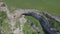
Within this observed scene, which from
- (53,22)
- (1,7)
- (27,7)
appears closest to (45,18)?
(53,22)

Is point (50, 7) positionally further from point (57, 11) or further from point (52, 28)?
point (52, 28)

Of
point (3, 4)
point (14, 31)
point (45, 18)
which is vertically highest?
point (3, 4)

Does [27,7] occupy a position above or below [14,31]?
above

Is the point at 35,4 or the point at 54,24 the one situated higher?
the point at 35,4

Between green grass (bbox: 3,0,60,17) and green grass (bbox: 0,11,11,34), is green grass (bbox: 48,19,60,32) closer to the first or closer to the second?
green grass (bbox: 3,0,60,17)

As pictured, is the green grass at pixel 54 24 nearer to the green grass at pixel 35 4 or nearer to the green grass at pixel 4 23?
the green grass at pixel 35 4

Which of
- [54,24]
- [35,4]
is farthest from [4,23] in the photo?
[54,24]

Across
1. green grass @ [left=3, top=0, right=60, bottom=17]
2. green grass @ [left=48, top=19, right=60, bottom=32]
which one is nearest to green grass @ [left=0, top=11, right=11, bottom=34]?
green grass @ [left=3, top=0, right=60, bottom=17]

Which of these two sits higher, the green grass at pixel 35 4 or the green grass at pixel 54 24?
the green grass at pixel 35 4

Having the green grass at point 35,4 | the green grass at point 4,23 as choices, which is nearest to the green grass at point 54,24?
the green grass at point 35,4

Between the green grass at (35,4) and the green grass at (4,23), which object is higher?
the green grass at (35,4)

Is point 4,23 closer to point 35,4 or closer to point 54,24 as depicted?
point 35,4
